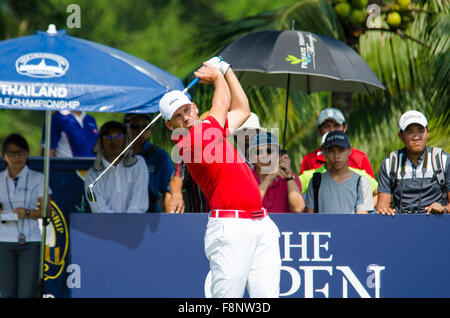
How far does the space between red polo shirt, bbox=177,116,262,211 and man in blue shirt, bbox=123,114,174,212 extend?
2081mm

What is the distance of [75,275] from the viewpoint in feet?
23.4

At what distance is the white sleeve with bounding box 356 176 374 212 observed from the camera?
7281mm

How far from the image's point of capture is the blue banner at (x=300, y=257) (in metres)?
7.05

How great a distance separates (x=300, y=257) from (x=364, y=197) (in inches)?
33.0

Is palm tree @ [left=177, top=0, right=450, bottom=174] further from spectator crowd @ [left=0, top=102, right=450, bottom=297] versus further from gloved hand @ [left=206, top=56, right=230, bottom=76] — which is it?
gloved hand @ [left=206, top=56, right=230, bottom=76]

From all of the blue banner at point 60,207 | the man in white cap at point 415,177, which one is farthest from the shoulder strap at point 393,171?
the blue banner at point 60,207

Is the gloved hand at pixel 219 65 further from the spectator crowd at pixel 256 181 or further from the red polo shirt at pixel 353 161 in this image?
the red polo shirt at pixel 353 161

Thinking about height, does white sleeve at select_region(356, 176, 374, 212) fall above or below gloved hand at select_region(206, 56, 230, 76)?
below

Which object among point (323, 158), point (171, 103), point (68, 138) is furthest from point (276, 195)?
point (68, 138)

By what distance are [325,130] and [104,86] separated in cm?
271

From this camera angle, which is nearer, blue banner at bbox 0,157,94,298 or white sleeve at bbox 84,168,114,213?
white sleeve at bbox 84,168,114,213

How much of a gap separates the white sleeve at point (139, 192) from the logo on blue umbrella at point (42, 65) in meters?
1.27

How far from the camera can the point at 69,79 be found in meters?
6.75

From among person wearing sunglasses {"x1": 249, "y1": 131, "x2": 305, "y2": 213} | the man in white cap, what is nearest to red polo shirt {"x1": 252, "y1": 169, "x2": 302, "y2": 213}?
person wearing sunglasses {"x1": 249, "y1": 131, "x2": 305, "y2": 213}
